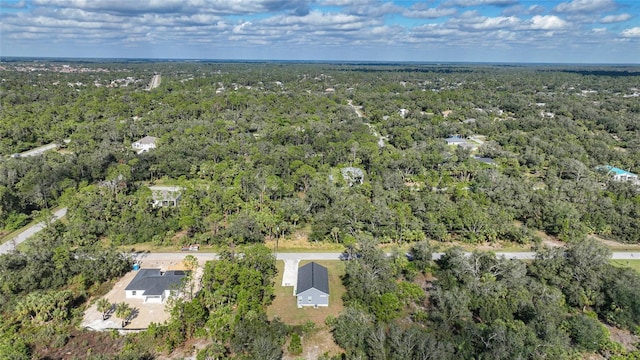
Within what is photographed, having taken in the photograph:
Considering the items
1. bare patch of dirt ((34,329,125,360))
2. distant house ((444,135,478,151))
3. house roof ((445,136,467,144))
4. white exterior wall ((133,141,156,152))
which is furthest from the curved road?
house roof ((445,136,467,144))

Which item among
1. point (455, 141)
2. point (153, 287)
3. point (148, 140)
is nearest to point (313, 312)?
point (153, 287)

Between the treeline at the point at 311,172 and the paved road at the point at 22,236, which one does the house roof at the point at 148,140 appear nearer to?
the treeline at the point at 311,172

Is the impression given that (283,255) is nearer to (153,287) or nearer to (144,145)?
(153,287)

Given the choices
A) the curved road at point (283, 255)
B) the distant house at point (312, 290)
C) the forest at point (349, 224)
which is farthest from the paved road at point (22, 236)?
the distant house at point (312, 290)

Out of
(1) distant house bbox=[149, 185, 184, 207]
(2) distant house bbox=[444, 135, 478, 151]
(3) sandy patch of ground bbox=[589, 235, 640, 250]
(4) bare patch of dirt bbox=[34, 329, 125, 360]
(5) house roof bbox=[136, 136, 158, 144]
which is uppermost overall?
(2) distant house bbox=[444, 135, 478, 151]

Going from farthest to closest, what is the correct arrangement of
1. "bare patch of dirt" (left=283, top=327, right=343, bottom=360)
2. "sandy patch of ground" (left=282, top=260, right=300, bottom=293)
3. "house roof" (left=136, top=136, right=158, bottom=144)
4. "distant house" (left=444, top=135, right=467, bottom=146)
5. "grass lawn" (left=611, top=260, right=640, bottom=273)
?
"distant house" (left=444, top=135, right=467, bottom=146) < "house roof" (left=136, top=136, right=158, bottom=144) < "grass lawn" (left=611, top=260, right=640, bottom=273) < "sandy patch of ground" (left=282, top=260, right=300, bottom=293) < "bare patch of dirt" (left=283, top=327, right=343, bottom=360)

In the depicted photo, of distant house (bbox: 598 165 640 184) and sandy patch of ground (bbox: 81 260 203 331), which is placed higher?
distant house (bbox: 598 165 640 184)

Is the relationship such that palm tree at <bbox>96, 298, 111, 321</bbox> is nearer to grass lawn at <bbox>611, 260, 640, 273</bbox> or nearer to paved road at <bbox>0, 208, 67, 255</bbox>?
paved road at <bbox>0, 208, 67, 255</bbox>
